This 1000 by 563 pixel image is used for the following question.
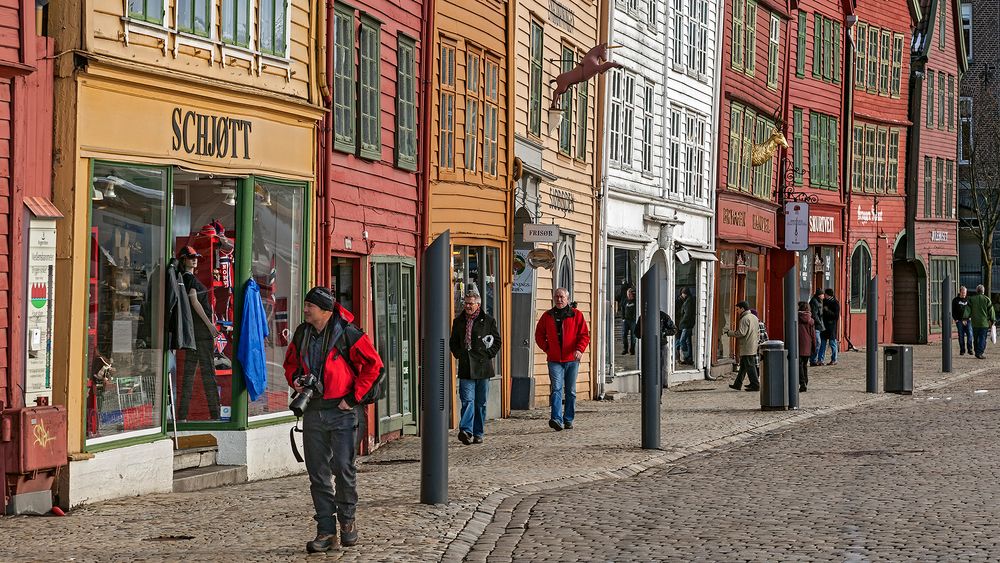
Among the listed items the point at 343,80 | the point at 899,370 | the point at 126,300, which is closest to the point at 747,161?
the point at 899,370

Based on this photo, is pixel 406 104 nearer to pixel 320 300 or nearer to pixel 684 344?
pixel 320 300

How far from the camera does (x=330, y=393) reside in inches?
399

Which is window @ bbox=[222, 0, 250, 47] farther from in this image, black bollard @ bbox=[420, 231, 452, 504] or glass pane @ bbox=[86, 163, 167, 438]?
black bollard @ bbox=[420, 231, 452, 504]

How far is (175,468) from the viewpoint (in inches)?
561

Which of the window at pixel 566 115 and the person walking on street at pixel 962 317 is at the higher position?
the window at pixel 566 115

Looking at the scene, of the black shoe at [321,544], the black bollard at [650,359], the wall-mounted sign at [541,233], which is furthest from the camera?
the wall-mounted sign at [541,233]

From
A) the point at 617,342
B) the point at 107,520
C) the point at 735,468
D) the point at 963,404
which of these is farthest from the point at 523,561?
the point at 617,342

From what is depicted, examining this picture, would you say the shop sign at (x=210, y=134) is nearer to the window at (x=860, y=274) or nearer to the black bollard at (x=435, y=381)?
the black bollard at (x=435, y=381)

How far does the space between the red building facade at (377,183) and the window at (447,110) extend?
0.75m

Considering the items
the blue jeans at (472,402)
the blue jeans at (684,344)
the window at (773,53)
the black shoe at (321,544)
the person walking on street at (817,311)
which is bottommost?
the black shoe at (321,544)

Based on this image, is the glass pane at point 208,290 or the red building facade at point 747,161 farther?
the red building facade at point 747,161

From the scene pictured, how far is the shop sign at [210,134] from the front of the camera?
1406 cm

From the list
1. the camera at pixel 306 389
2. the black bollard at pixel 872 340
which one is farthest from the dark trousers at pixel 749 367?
the camera at pixel 306 389

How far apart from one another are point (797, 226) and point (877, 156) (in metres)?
12.1
